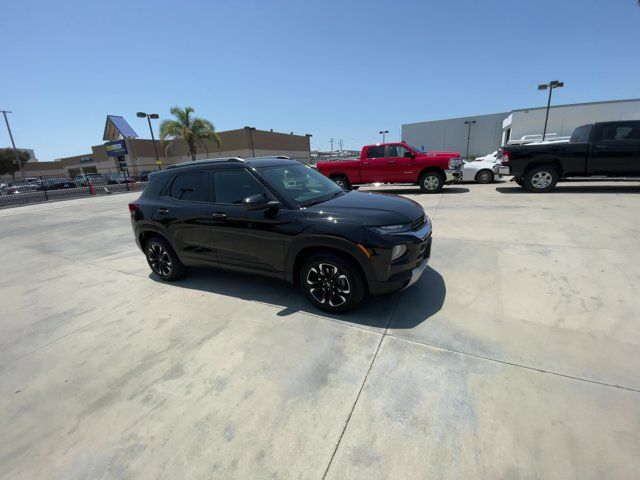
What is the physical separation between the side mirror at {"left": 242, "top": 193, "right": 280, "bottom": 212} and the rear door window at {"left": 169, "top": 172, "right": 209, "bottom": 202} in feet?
3.34

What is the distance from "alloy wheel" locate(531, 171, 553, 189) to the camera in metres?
9.63

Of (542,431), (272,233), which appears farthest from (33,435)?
(542,431)

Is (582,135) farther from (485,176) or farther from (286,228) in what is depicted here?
(286,228)

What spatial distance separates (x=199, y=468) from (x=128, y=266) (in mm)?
4709

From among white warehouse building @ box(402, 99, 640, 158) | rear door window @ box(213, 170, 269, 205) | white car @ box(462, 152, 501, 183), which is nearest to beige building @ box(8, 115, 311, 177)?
white warehouse building @ box(402, 99, 640, 158)

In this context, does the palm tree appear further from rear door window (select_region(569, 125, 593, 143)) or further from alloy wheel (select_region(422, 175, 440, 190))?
rear door window (select_region(569, 125, 593, 143))

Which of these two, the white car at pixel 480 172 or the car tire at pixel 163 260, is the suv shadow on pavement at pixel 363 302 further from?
the white car at pixel 480 172

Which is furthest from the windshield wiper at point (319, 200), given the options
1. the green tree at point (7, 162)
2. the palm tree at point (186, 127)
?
the green tree at point (7, 162)

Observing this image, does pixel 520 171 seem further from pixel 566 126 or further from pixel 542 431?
pixel 566 126

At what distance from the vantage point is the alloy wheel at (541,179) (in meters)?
9.63

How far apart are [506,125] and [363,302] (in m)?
52.2

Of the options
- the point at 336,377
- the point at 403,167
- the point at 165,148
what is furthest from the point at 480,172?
the point at 165,148

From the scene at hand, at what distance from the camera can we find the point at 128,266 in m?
5.53

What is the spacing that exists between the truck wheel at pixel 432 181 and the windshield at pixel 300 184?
830 centimetres
